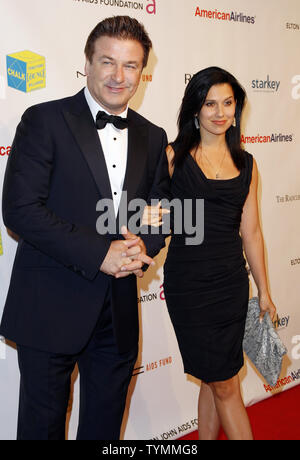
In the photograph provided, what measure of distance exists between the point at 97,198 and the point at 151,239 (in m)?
A: 0.28

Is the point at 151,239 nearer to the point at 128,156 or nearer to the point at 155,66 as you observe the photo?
the point at 128,156

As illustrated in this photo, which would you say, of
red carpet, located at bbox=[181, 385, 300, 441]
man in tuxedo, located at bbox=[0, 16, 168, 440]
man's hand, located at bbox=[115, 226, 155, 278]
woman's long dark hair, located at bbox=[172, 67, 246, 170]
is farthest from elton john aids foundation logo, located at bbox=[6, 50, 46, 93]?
red carpet, located at bbox=[181, 385, 300, 441]

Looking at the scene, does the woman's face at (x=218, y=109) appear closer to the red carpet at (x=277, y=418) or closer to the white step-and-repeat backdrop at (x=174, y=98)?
the white step-and-repeat backdrop at (x=174, y=98)

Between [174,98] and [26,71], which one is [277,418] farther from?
[26,71]

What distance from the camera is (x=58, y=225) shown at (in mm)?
1669

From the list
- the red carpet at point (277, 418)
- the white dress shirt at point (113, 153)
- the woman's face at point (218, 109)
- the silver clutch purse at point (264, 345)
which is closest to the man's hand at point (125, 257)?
the white dress shirt at point (113, 153)

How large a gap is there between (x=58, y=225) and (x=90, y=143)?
0.31 m

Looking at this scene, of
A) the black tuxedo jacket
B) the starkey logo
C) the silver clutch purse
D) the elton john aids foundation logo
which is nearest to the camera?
the black tuxedo jacket

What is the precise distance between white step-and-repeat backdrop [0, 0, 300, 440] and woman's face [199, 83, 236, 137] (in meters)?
0.55

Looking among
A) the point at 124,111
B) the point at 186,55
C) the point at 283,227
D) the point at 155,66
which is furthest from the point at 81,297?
the point at 283,227

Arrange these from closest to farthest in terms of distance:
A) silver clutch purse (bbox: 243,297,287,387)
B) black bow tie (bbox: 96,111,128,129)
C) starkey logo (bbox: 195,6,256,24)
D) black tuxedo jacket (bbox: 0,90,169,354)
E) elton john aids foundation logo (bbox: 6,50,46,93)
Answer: black tuxedo jacket (bbox: 0,90,169,354) → black bow tie (bbox: 96,111,128,129) → elton john aids foundation logo (bbox: 6,50,46,93) → silver clutch purse (bbox: 243,297,287,387) → starkey logo (bbox: 195,6,256,24)

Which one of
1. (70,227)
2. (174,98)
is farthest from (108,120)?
(174,98)

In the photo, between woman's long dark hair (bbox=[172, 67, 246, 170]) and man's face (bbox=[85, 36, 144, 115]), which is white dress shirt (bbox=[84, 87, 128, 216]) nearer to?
man's face (bbox=[85, 36, 144, 115])

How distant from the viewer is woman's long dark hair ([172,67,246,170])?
2281 millimetres
